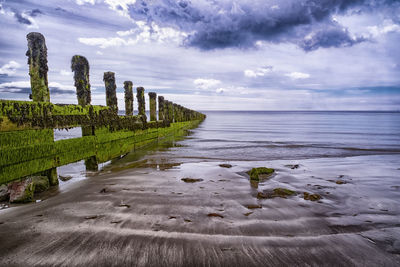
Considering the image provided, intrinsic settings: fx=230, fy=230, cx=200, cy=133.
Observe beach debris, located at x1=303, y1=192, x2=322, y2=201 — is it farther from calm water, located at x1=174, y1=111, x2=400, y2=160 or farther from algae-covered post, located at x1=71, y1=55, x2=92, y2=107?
algae-covered post, located at x1=71, y1=55, x2=92, y2=107

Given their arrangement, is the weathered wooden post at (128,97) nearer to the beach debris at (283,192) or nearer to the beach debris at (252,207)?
the beach debris at (283,192)

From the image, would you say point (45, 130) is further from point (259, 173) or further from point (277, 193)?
point (259, 173)

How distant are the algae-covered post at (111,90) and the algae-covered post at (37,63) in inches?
93.6

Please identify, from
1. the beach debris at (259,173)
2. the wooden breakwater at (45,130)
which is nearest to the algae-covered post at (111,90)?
the wooden breakwater at (45,130)

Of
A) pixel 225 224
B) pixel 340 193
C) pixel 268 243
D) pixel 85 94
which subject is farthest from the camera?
pixel 85 94

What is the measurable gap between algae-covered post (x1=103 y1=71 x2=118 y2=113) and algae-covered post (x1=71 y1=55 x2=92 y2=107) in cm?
126

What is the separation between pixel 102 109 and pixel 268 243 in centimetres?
498

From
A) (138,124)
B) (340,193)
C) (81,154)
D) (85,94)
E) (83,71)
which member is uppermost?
(83,71)

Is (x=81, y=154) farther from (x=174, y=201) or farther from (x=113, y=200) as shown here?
(x=174, y=201)

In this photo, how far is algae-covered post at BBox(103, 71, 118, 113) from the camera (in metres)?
6.52

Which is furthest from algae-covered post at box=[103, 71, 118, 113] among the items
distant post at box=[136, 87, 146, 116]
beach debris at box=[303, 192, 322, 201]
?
beach debris at box=[303, 192, 322, 201]

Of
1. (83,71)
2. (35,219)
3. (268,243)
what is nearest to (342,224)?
(268,243)

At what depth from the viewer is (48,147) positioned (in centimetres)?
380

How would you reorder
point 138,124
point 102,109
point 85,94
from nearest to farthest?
point 85,94 < point 102,109 < point 138,124
